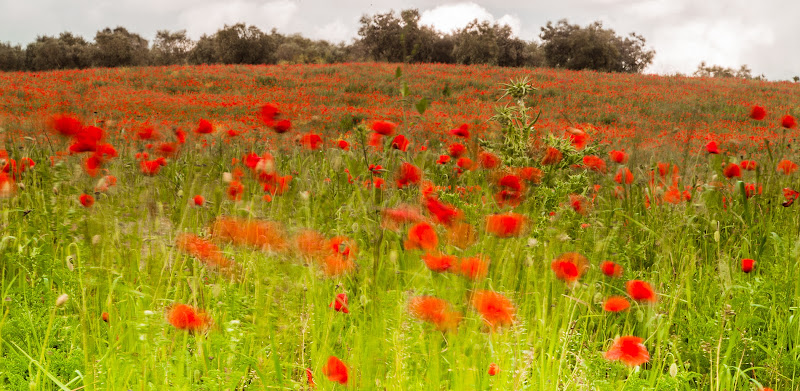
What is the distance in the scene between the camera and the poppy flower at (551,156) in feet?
8.45

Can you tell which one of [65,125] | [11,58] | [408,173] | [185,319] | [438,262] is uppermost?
[11,58]

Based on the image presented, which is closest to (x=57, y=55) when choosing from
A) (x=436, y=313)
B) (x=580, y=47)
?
(x=580, y=47)

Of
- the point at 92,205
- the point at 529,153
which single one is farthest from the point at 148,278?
the point at 529,153

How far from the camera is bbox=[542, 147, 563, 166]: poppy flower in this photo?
101 inches

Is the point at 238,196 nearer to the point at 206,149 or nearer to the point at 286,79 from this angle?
the point at 206,149

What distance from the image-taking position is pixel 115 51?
3919 centimetres

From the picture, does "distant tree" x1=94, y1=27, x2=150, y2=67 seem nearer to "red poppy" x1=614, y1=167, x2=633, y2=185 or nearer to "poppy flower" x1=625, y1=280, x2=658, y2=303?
"red poppy" x1=614, y1=167, x2=633, y2=185

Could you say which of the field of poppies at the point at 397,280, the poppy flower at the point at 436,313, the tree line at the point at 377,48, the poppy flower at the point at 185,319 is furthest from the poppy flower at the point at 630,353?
the tree line at the point at 377,48

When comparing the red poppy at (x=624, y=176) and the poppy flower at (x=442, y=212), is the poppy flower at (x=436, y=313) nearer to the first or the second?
the poppy flower at (x=442, y=212)

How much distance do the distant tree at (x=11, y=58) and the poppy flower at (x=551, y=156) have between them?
150 ft

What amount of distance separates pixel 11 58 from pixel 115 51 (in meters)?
→ 8.01

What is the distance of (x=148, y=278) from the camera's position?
85.7 inches

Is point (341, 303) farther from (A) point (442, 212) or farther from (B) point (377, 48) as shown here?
(B) point (377, 48)

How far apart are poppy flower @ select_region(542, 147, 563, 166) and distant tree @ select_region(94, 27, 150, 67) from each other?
41.3 metres
